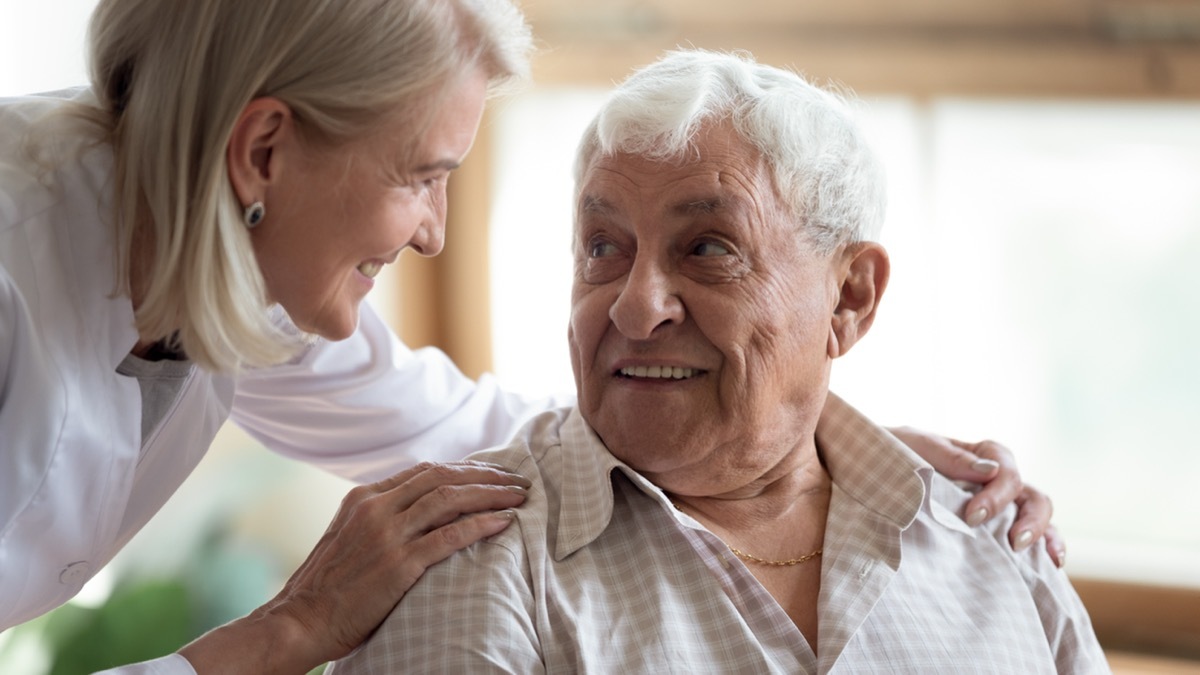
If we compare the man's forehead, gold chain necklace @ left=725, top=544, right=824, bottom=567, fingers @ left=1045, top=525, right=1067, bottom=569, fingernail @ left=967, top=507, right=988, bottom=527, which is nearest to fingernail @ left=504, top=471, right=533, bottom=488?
gold chain necklace @ left=725, top=544, right=824, bottom=567

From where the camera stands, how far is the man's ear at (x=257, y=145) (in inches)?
48.6

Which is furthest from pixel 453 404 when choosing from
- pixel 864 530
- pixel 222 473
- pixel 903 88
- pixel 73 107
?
pixel 903 88

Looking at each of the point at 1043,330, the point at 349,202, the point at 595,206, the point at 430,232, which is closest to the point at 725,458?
the point at 595,206

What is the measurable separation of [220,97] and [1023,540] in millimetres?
1149

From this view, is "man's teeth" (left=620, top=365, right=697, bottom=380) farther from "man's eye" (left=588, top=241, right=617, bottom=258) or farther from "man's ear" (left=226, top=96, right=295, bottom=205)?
"man's ear" (left=226, top=96, right=295, bottom=205)

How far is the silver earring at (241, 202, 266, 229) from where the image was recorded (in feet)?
4.17

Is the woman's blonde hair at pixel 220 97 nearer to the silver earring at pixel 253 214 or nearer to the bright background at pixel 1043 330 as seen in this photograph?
the silver earring at pixel 253 214

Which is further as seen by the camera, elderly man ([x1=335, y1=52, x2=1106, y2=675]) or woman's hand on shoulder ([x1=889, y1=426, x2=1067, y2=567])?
woman's hand on shoulder ([x1=889, y1=426, x2=1067, y2=567])

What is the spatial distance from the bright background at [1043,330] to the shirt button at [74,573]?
4.73 feet

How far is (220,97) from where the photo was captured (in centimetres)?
122

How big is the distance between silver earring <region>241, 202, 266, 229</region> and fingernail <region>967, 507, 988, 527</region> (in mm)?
990

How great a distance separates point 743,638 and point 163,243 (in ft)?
2.44

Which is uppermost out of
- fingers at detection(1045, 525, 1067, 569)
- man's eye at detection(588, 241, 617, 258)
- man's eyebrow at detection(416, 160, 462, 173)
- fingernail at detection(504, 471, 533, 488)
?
man's eyebrow at detection(416, 160, 462, 173)

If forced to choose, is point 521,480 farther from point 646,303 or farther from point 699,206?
point 699,206
